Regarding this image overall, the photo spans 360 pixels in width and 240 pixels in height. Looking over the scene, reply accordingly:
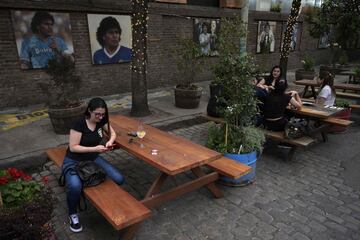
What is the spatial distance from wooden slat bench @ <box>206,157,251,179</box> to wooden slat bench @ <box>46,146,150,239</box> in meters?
1.27

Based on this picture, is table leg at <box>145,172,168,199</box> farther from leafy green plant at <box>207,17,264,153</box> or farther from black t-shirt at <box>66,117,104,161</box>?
leafy green plant at <box>207,17,264,153</box>

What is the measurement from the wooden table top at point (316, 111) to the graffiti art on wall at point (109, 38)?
595cm

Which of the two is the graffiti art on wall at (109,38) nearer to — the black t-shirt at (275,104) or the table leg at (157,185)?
the black t-shirt at (275,104)

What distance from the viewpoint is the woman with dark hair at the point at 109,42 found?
29.8 feet

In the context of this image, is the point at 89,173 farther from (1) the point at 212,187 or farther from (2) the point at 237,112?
(2) the point at 237,112

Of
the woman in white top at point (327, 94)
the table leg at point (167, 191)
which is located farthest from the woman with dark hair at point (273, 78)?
the table leg at point (167, 191)

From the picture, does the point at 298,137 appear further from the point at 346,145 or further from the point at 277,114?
the point at 346,145

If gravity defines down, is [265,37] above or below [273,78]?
above

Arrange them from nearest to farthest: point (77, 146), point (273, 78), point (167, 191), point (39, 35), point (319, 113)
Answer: point (77, 146), point (167, 191), point (319, 113), point (273, 78), point (39, 35)

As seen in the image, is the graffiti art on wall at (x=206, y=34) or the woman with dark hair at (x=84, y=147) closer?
the woman with dark hair at (x=84, y=147)

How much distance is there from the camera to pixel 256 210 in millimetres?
3859

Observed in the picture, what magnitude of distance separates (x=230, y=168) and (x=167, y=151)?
89 centimetres

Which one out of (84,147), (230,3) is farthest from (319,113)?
(230,3)

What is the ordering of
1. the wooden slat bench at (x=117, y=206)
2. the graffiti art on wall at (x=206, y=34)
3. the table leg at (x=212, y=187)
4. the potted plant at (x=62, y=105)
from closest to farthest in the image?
1. the wooden slat bench at (x=117, y=206)
2. the table leg at (x=212, y=187)
3. the potted plant at (x=62, y=105)
4. the graffiti art on wall at (x=206, y=34)
